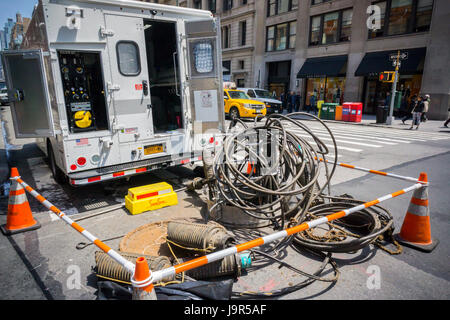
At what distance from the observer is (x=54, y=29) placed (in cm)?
455

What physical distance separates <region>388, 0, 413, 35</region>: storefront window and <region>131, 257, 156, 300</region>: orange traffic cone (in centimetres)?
2582

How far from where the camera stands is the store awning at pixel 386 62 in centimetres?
2019

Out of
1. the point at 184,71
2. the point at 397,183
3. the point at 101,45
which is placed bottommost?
the point at 397,183

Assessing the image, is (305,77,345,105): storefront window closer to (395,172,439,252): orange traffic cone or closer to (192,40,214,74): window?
(192,40,214,74): window

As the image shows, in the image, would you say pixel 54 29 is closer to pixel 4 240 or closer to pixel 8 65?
pixel 8 65

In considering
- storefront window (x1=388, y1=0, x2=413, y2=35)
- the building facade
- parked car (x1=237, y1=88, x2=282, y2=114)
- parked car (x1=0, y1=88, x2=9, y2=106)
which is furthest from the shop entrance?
parked car (x1=0, y1=88, x2=9, y2=106)

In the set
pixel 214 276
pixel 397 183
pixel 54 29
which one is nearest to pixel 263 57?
pixel 397 183

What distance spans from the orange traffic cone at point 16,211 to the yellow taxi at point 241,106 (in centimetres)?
1384

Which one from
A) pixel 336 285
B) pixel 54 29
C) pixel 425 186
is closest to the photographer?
pixel 336 285

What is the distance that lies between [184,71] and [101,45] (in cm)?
174

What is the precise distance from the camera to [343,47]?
24.5m

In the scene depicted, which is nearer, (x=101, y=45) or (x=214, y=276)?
(x=214, y=276)

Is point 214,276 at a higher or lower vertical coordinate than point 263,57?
lower

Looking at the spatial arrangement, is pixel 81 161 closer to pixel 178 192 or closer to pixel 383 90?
pixel 178 192
